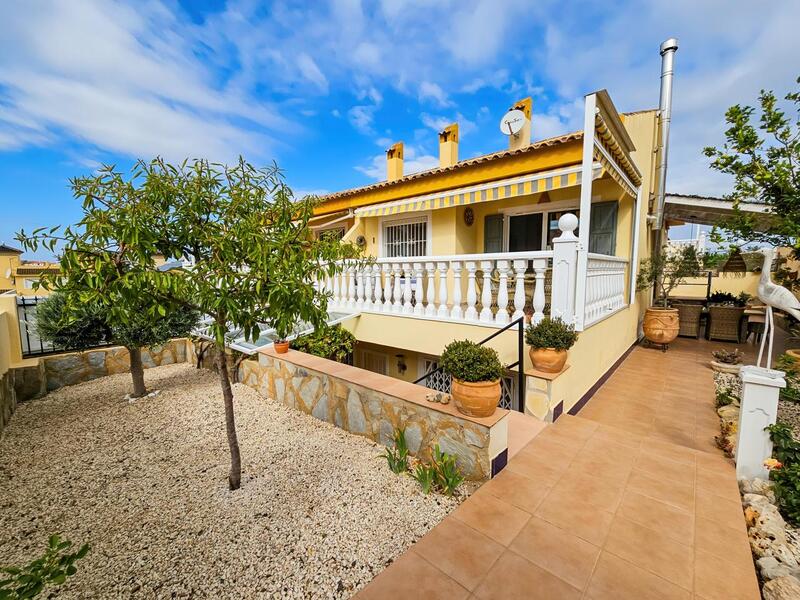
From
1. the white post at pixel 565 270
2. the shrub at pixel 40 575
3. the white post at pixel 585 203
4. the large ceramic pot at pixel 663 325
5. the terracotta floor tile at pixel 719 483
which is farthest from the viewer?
the large ceramic pot at pixel 663 325

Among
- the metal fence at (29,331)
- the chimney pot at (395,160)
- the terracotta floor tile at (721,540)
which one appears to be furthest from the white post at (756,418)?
the metal fence at (29,331)

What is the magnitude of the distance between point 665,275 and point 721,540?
10.1 m

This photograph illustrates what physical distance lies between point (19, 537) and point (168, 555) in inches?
77.5

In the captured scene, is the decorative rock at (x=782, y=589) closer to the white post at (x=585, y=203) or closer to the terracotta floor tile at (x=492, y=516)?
the terracotta floor tile at (x=492, y=516)

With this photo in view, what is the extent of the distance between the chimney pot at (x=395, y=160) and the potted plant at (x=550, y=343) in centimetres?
1073

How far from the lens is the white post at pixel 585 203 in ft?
19.5

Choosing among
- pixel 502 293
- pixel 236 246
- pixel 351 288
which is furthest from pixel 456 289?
pixel 236 246

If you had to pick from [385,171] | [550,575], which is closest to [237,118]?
[385,171]

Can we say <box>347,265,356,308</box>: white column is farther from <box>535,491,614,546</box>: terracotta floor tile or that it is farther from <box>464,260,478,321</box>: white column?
<box>535,491,614,546</box>: terracotta floor tile

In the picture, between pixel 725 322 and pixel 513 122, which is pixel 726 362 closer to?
pixel 725 322

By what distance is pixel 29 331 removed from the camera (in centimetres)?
755

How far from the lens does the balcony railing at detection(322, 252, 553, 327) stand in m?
6.27

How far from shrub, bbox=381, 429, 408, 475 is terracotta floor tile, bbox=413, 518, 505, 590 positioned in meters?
1.19

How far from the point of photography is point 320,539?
12.0 ft
